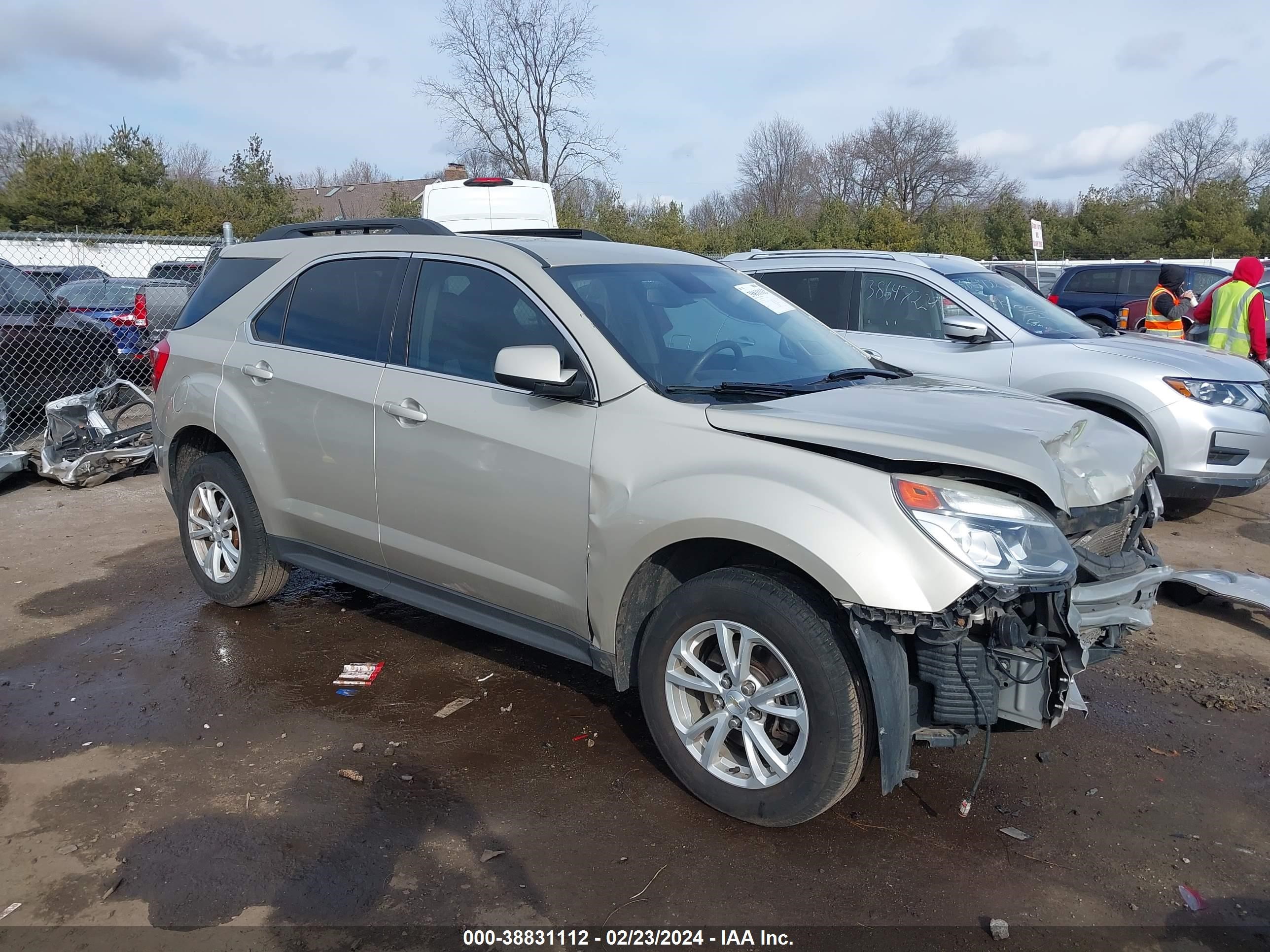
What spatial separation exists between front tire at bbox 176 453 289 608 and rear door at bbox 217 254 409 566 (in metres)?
0.26

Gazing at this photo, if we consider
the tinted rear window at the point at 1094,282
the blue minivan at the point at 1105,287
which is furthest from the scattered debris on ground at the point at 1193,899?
the tinted rear window at the point at 1094,282

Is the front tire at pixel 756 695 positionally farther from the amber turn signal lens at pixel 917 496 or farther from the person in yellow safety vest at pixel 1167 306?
the person in yellow safety vest at pixel 1167 306

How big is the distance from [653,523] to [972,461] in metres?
1.05

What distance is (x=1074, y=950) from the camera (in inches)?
106

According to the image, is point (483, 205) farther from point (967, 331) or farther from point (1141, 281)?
point (1141, 281)

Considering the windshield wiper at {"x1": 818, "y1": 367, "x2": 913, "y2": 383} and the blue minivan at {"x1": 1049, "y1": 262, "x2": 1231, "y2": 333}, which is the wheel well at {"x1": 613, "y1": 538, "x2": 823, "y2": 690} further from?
the blue minivan at {"x1": 1049, "y1": 262, "x2": 1231, "y2": 333}

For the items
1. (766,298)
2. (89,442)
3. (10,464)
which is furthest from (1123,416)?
(10,464)

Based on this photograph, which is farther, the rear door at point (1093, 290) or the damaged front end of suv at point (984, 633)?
the rear door at point (1093, 290)

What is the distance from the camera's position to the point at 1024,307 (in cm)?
754

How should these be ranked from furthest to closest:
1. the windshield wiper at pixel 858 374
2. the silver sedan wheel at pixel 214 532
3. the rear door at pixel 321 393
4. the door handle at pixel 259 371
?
the silver sedan wheel at pixel 214 532, the door handle at pixel 259 371, the rear door at pixel 321 393, the windshield wiper at pixel 858 374

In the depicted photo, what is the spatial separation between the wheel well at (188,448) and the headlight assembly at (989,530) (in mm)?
3792

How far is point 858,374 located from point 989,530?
4.48 feet

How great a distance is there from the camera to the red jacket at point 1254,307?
345 inches

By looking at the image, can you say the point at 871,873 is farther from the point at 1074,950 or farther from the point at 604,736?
the point at 604,736
